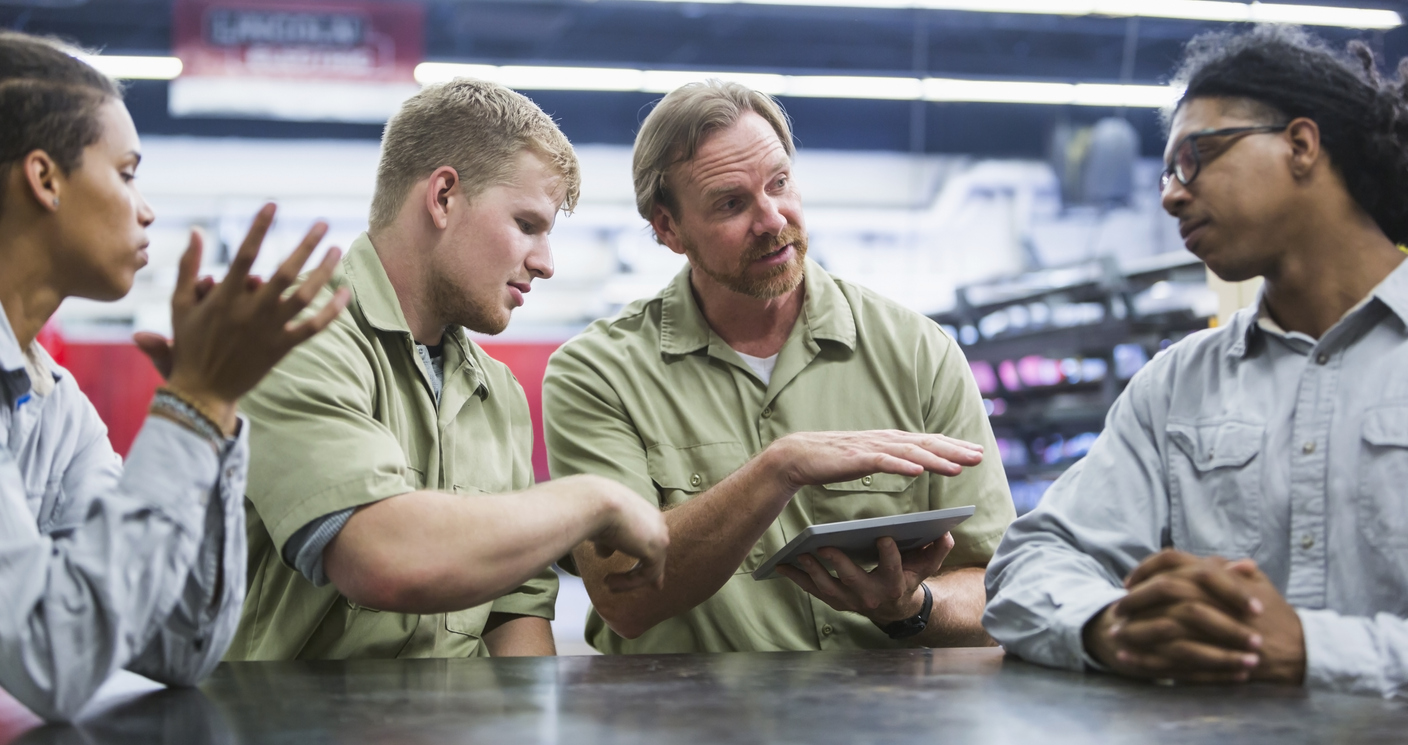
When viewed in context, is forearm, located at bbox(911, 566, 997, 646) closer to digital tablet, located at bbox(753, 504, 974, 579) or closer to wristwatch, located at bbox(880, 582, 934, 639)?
wristwatch, located at bbox(880, 582, 934, 639)

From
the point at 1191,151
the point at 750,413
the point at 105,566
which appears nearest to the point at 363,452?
the point at 105,566

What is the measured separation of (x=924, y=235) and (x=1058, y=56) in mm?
1986

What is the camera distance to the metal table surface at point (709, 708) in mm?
962

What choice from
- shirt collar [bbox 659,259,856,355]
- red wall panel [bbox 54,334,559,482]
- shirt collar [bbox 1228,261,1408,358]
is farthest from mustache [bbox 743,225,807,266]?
red wall panel [bbox 54,334,559,482]

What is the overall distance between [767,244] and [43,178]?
1.24 metres

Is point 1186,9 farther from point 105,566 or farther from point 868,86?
point 105,566

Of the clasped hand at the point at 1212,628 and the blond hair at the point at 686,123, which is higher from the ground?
the blond hair at the point at 686,123

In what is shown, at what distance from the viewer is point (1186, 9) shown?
7.30 metres

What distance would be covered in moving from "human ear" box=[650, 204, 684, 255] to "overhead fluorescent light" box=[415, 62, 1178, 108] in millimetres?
5813

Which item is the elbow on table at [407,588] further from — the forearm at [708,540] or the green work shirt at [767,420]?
the green work shirt at [767,420]

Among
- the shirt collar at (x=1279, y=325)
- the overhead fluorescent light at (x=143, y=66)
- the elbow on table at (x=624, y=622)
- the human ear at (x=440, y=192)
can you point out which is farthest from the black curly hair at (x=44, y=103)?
the overhead fluorescent light at (x=143, y=66)

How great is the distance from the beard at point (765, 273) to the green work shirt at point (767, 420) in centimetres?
8

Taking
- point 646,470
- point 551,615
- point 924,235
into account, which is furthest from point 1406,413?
point 924,235

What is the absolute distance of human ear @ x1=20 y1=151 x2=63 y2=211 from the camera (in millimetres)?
1121
